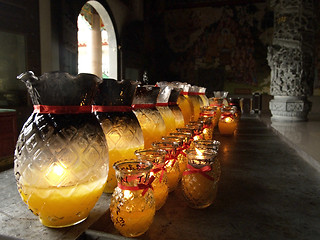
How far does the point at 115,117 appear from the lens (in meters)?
0.79

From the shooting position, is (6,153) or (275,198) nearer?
(275,198)

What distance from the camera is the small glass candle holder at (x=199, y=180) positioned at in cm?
72

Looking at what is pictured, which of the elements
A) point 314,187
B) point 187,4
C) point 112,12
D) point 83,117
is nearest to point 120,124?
point 83,117

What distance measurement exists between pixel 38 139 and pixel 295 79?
17.5 ft

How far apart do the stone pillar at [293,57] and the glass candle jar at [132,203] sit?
496 centimetres

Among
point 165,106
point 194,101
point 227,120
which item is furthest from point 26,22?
point 165,106

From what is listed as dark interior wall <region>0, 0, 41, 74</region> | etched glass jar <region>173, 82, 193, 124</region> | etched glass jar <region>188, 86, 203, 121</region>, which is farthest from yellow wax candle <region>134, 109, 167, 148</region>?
dark interior wall <region>0, 0, 41, 74</region>

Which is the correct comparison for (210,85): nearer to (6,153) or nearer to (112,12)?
(112,12)

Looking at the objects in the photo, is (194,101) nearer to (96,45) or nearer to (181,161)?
(181,161)

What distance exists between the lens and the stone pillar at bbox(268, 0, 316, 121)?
4.92 m

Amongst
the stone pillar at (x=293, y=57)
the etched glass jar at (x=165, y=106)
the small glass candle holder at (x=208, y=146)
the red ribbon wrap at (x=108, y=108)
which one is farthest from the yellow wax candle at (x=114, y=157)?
the stone pillar at (x=293, y=57)

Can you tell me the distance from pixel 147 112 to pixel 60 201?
1.71ft

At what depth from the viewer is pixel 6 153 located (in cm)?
257

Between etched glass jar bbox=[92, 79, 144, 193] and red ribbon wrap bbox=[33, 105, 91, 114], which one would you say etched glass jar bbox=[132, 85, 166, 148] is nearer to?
etched glass jar bbox=[92, 79, 144, 193]
